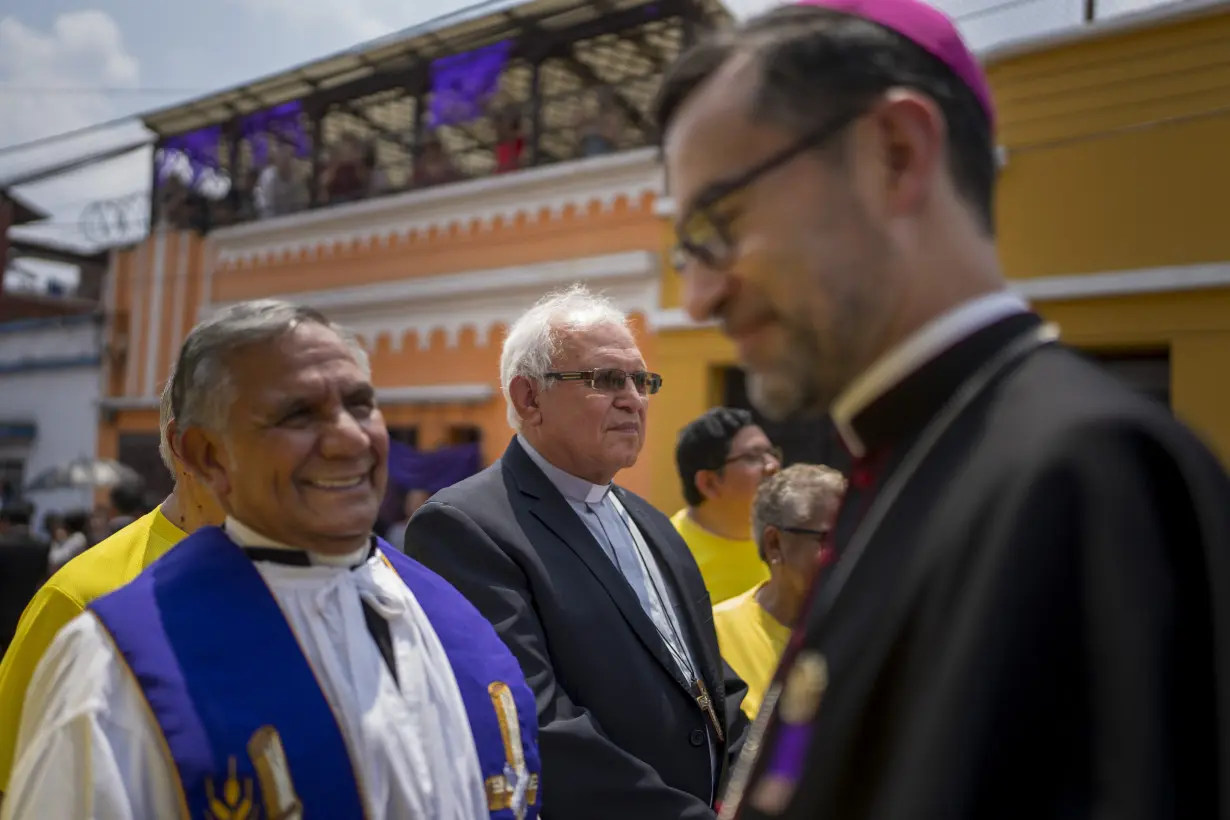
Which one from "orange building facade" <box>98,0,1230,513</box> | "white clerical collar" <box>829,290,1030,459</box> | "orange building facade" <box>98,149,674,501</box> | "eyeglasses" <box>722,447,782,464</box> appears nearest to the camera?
"white clerical collar" <box>829,290,1030,459</box>

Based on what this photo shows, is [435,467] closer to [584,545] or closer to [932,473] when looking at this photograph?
[584,545]

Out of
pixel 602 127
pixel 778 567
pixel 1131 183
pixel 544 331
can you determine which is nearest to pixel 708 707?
pixel 778 567

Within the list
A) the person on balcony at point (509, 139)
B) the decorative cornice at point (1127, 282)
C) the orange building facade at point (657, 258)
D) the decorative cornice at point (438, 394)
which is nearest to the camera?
the decorative cornice at point (1127, 282)

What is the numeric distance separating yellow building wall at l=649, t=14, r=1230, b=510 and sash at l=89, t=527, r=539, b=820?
20.0 ft

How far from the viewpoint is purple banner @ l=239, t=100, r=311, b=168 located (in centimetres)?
1350

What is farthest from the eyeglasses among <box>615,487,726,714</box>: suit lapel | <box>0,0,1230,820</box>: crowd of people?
<box>0,0,1230,820</box>: crowd of people

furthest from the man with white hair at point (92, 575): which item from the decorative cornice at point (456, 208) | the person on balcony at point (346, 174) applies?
the person on balcony at point (346, 174)

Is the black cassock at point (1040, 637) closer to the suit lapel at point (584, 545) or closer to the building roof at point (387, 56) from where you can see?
the suit lapel at point (584, 545)

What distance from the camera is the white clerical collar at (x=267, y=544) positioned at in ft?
5.69

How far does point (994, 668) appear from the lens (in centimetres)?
77

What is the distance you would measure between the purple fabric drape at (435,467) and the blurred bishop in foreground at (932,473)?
363 inches

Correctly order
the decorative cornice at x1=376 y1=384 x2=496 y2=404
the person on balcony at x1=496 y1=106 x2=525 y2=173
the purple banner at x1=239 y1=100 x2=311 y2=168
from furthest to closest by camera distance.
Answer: the purple banner at x1=239 y1=100 x2=311 y2=168, the person on balcony at x1=496 y1=106 x2=525 y2=173, the decorative cornice at x1=376 y1=384 x2=496 y2=404

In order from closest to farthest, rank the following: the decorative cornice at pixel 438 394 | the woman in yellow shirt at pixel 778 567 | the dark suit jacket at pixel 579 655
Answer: the dark suit jacket at pixel 579 655 → the woman in yellow shirt at pixel 778 567 → the decorative cornice at pixel 438 394

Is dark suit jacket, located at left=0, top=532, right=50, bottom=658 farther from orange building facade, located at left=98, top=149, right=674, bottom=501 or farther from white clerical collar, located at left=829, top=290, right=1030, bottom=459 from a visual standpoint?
white clerical collar, located at left=829, top=290, right=1030, bottom=459
